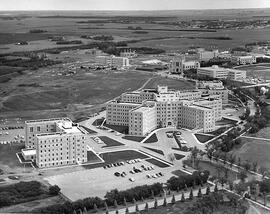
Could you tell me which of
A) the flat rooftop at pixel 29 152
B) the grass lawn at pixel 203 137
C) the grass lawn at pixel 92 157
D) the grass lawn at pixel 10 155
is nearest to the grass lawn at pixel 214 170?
the grass lawn at pixel 203 137

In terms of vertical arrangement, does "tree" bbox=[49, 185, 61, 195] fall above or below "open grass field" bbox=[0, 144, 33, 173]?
above

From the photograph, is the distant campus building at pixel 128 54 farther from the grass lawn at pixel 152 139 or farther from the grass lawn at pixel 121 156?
the grass lawn at pixel 121 156

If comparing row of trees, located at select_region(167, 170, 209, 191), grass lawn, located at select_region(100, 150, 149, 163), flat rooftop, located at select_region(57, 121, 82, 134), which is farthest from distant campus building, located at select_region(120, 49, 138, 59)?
row of trees, located at select_region(167, 170, 209, 191)

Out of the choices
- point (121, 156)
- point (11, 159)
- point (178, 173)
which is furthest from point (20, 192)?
point (178, 173)

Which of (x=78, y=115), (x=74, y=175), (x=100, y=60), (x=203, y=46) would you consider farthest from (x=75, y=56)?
(x=74, y=175)

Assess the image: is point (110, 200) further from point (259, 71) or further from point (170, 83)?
point (259, 71)

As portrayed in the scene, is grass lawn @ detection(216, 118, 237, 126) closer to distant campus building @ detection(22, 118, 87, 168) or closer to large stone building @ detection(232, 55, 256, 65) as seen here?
distant campus building @ detection(22, 118, 87, 168)
